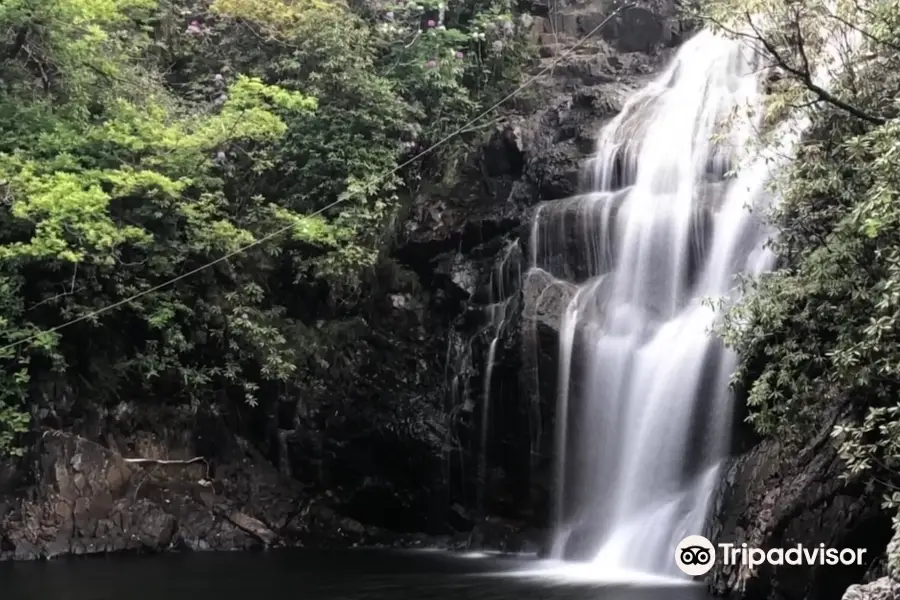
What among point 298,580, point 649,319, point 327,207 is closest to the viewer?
point 298,580

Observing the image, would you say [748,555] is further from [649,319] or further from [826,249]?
[649,319]

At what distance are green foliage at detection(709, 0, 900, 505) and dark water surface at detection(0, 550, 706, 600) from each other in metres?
2.96

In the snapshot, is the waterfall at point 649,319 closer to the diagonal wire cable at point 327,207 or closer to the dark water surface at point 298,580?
the dark water surface at point 298,580

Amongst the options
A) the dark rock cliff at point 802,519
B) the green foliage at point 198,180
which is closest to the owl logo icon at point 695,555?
the dark rock cliff at point 802,519

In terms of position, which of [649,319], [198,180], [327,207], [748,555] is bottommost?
[748,555]

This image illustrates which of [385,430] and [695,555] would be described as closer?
[695,555]

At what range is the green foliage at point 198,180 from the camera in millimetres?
14039

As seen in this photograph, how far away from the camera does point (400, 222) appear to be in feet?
55.8

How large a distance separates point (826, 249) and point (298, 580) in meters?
8.45

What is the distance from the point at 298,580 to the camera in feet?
40.6

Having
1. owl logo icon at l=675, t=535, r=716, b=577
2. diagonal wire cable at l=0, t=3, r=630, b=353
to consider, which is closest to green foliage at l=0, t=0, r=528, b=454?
diagonal wire cable at l=0, t=3, r=630, b=353

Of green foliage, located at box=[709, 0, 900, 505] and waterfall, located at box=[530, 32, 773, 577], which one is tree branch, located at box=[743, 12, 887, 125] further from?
waterfall, located at box=[530, 32, 773, 577]

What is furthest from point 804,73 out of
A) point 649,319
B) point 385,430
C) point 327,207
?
point 385,430

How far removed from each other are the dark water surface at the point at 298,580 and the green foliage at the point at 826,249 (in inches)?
117
